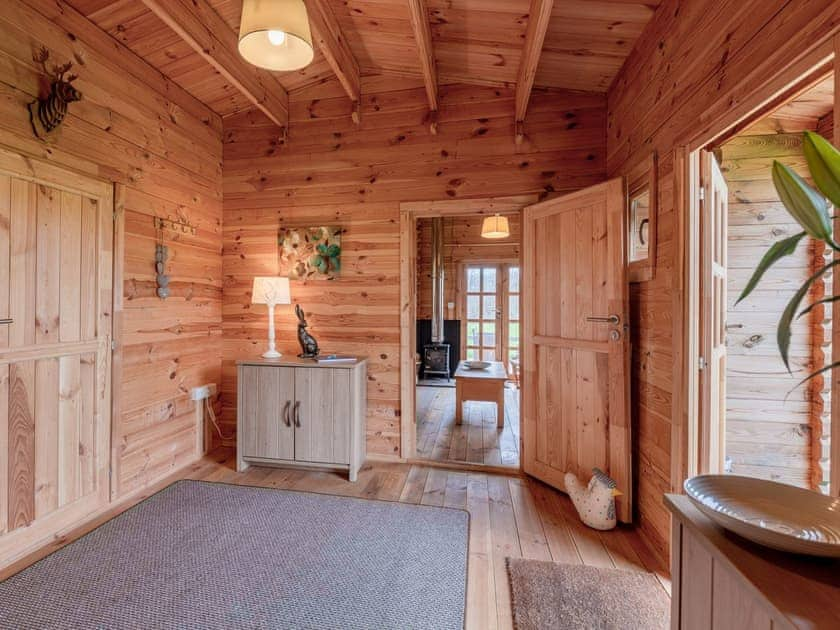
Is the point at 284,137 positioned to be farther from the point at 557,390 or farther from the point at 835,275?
the point at 835,275

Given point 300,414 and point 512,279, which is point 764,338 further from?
point 512,279

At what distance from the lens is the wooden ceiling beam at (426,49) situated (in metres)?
2.01

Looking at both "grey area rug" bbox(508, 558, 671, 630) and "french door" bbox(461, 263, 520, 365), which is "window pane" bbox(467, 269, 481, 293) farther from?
"grey area rug" bbox(508, 558, 671, 630)

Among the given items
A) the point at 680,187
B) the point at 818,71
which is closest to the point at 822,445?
the point at 680,187

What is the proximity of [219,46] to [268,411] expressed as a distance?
2.38 metres

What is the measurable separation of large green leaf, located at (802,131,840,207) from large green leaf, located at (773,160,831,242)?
16 millimetres

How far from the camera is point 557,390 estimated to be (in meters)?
2.60

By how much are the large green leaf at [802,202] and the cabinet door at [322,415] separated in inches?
95.2

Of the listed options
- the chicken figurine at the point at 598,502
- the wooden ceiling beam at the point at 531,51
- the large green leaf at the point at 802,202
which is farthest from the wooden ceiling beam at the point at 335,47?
the chicken figurine at the point at 598,502

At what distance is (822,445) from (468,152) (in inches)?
115

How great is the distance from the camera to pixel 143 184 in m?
2.57

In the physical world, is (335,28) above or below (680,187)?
above

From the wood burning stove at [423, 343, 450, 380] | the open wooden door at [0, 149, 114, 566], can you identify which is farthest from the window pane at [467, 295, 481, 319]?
the open wooden door at [0, 149, 114, 566]

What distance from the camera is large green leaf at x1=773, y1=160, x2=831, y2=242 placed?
69cm
